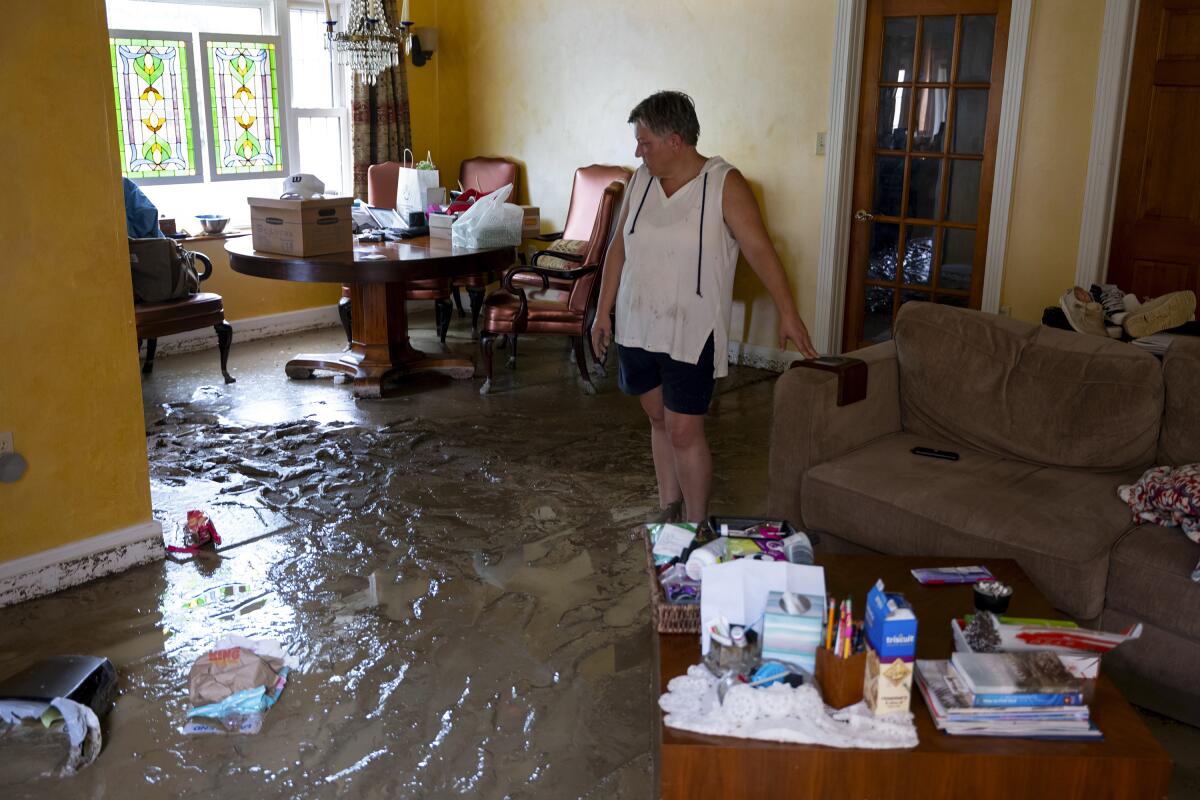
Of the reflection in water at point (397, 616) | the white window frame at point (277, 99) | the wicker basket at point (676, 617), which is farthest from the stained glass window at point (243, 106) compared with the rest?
the wicker basket at point (676, 617)

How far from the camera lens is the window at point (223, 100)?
19.5 feet

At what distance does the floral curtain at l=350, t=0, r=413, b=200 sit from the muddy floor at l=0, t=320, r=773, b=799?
7.33 feet

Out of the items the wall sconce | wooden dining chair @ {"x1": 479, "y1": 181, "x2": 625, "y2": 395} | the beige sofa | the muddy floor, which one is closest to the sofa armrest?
the beige sofa

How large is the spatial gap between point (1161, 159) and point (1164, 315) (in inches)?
37.5

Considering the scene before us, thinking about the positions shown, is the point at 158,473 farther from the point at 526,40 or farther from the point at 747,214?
the point at 526,40

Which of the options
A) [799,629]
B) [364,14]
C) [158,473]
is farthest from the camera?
[364,14]

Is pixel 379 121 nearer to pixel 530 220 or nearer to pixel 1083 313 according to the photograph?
pixel 530 220

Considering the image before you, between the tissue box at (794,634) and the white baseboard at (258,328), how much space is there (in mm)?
4671

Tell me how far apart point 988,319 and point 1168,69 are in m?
1.85

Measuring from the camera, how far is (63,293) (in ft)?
10.2

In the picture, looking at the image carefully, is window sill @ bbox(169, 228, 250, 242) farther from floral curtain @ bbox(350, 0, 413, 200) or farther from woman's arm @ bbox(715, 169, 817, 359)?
woman's arm @ bbox(715, 169, 817, 359)

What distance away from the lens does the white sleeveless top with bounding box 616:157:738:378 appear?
3.11 m

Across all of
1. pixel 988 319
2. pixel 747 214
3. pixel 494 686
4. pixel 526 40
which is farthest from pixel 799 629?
pixel 526 40

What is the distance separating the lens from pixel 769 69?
5664mm
